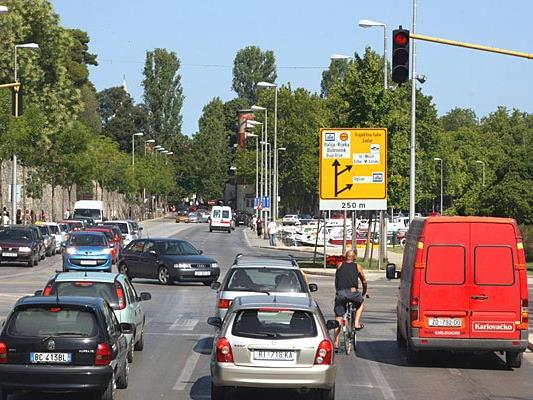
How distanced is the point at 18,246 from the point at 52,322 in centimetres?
3633

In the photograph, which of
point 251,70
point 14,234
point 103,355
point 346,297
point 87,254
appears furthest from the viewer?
point 251,70

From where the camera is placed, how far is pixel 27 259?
49.2 metres

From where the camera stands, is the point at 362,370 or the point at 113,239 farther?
the point at 113,239

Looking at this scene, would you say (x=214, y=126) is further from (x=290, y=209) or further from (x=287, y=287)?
(x=287, y=287)

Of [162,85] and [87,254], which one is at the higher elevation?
[162,85]

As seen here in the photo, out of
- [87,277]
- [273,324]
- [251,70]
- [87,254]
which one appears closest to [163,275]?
[87,254]

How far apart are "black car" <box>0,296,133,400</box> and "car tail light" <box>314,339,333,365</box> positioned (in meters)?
2.38

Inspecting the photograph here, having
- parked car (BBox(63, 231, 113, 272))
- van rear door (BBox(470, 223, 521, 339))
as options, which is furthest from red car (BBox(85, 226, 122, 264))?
van rear door (BBox(470, 223, 521, 339))

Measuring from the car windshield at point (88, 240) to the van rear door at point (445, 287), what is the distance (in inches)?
1030

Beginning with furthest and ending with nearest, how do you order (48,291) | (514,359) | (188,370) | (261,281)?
(261,281), (514,359), (48,291), (188,370)

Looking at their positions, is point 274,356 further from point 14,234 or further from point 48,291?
point 14,234

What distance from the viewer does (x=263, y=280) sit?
20172mm

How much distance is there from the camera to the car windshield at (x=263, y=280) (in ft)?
A: 65.6

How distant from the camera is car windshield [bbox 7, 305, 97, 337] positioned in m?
13.7
